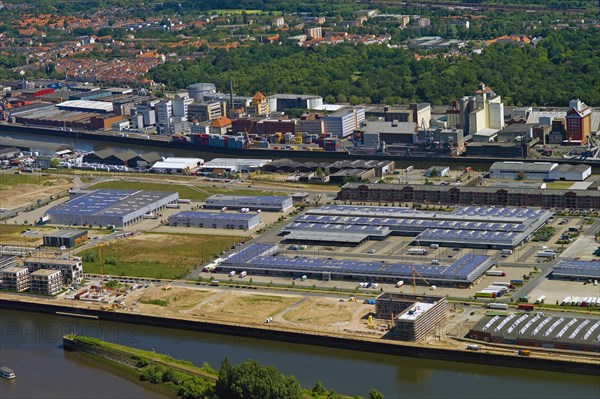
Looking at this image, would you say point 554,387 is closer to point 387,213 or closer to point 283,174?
point 387,213

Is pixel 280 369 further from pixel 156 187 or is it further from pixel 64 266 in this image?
pixel 156 187

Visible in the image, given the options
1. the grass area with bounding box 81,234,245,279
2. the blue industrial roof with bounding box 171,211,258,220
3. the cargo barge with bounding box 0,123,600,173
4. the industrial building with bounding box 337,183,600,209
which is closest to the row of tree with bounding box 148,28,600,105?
the cargo barge with bounding box 0,123,600,173

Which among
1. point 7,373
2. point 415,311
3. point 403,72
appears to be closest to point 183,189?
point 415,311

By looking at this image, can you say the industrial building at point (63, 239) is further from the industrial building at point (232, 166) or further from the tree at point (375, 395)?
the tree at point (375, 395)

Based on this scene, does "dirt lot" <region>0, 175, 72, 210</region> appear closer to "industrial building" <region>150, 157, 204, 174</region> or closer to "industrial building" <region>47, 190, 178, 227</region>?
"industrial building" <region>47, 190, 178, 227</region>

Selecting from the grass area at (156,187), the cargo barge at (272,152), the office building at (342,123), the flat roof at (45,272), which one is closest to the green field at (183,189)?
the grass area at (156,187)

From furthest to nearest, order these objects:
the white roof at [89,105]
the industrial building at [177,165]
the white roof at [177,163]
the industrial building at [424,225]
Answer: the white roof at [89,105], the white roof at [177,163], the industrial building at [177,165], the industrial building at [424,225]

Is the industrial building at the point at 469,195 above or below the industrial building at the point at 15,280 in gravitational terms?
above
